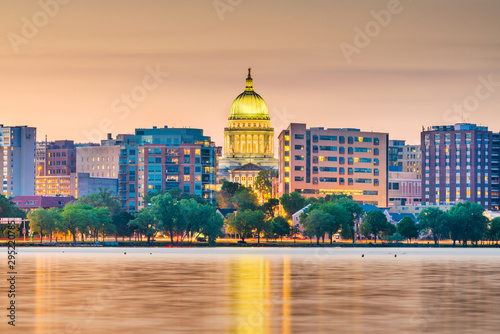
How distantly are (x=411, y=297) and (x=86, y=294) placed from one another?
22.0m

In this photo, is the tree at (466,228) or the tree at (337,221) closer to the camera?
the tree at (337,221)

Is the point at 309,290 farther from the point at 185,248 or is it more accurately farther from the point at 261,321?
the point at 185,248

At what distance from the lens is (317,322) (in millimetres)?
55156

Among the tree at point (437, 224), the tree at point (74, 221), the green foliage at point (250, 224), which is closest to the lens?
the tree at point (74, 221)

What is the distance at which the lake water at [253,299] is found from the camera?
53.8m

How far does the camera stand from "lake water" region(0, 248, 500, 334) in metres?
53.8

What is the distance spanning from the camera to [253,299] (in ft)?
223

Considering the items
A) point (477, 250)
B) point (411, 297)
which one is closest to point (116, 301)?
point (411, 297)

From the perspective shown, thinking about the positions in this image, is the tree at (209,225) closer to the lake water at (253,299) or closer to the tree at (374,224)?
the tree at (374,224)

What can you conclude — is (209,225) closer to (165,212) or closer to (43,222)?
(165,212)

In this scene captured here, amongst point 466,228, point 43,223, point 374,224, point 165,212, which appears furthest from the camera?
point 374,224

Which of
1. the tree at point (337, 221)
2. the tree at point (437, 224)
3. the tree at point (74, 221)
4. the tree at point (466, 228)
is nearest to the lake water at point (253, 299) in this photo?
the tree at point (337, 221)

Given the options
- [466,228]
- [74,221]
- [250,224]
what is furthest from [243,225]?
[466,228]

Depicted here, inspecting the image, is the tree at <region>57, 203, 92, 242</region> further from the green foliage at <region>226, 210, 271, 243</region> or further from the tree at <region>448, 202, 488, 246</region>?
the tree at <region>448, 202, 488, 246</region>
